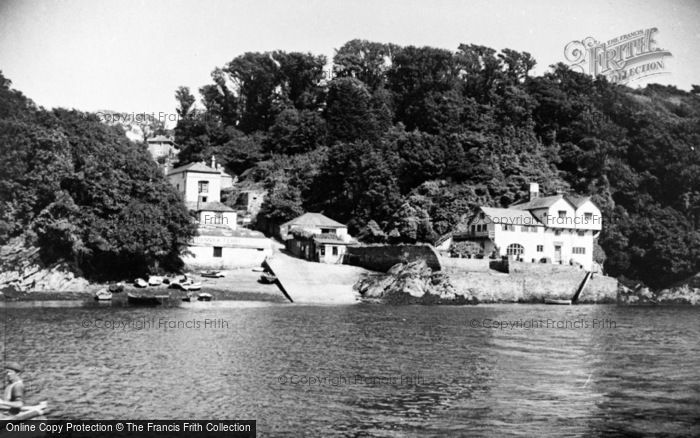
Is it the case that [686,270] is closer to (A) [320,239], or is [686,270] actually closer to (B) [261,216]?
(A) [320,239]

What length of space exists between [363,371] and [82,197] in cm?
3331

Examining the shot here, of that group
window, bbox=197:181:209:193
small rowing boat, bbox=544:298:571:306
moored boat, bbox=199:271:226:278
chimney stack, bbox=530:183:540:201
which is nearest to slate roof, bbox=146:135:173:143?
window, bbox=197:181:209:193

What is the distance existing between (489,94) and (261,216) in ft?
99.7

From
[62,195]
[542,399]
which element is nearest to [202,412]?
[542,399]

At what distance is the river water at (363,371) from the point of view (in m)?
→ 18.3

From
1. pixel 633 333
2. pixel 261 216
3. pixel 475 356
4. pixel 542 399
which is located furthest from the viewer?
pixel 261 216

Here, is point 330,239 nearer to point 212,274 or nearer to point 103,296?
point 212,274

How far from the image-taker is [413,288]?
51.1 meters

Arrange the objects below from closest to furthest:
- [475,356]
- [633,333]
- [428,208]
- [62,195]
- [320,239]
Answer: [475,356] → [633,333] → [62,195] → [320,239] → [428,208]

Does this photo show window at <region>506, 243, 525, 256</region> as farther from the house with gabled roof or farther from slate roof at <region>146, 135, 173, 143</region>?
slate roof at <region>146, 135, 173, 143</region>

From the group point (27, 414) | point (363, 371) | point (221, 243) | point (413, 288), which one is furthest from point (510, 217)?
point (27, 414)

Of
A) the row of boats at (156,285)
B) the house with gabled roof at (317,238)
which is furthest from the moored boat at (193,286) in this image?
the house with gabled roof at (317,238)

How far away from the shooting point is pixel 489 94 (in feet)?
275

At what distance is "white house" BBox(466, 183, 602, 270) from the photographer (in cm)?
5900
